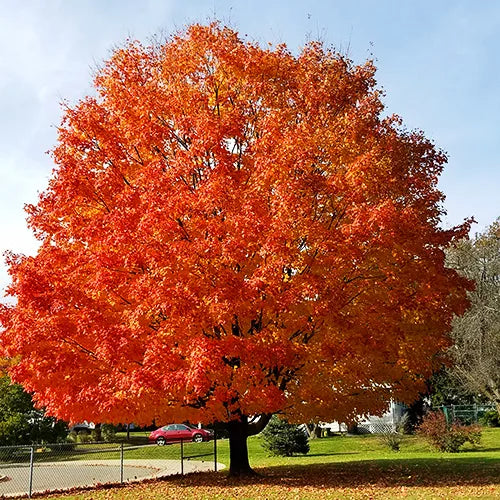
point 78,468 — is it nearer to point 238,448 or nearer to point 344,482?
point 238,448

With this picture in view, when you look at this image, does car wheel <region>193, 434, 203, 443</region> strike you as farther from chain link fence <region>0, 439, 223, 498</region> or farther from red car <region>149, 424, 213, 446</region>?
chain link fence <region>0, 439, 223, 498</region>

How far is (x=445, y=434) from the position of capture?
28344 mm

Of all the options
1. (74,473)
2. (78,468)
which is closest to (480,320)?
(78,468)

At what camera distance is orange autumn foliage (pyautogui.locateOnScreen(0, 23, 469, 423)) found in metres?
13.6

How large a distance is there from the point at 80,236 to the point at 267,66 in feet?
23.0

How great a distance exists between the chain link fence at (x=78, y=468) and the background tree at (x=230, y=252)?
4706 millimetres

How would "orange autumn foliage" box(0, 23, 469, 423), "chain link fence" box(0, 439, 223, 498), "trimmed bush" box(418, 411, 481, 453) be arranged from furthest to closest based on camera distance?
"trimmed bush" box(418, 411, 481, 453) → "chain link fence" box(0, 439, 223, 498) → "orange autumn foliage" box(0, 23, 469, 423)

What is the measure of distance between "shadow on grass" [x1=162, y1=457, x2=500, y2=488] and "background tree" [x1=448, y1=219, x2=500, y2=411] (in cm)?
1509

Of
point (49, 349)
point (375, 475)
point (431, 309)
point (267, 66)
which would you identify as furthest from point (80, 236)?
point (375, 475)

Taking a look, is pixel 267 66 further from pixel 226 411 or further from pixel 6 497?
pixel 6 497

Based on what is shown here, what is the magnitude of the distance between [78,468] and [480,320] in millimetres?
25384

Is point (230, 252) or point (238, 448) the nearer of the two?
point (230, 252)

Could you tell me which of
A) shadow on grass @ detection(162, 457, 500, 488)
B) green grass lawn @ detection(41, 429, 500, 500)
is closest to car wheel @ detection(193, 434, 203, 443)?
green grass lawn @ detection(41, 429, 500, 500)

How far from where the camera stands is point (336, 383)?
591 inches
